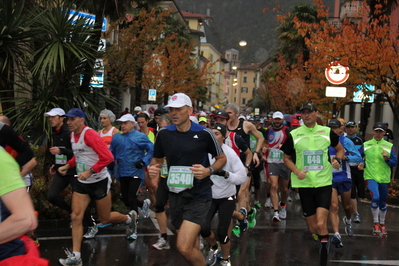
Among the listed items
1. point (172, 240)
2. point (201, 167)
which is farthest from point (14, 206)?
point (172, 240)

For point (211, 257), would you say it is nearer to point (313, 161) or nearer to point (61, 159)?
point (313, 161)

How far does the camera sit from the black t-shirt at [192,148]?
5.05 meters

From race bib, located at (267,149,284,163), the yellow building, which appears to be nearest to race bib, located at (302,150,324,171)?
race bib, located at (267,149,284,163)

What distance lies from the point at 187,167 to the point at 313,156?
7.49 feet

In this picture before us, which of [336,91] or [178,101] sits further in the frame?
[336,91]

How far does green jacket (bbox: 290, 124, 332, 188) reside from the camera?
6.63 m

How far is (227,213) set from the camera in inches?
249

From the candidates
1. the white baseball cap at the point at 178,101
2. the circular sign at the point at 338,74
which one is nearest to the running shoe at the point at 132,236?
the white baseball cap at the point at 178,101

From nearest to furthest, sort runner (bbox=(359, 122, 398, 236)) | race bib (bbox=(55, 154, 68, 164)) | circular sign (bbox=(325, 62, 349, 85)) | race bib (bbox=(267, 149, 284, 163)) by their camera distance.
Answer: race bib (bbox=(55, 154, 68, 164)), runner (bbox=(359, 122, 398, 236)), race bib (bbox=(267, 149, 284, 163)), circular sign (bbox=(325, 62, 349, 85))

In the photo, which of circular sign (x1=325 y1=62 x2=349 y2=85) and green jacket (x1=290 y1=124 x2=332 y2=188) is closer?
green jacket (x1=290 y1=124 x2=332 y2=188)

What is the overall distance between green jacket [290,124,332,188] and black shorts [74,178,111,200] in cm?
245

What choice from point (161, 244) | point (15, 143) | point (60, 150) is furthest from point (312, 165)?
point (15, 143)

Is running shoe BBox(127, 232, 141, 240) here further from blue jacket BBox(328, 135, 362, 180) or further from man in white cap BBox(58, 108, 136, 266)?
blue jacket BBox(328, 135, 362, 180)

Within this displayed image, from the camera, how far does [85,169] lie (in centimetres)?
666
